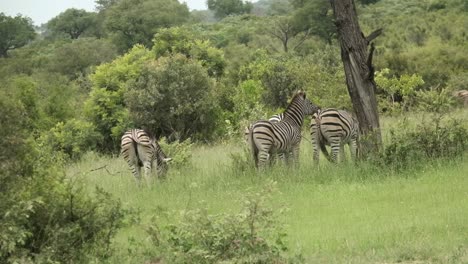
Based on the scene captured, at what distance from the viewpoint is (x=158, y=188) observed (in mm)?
14695

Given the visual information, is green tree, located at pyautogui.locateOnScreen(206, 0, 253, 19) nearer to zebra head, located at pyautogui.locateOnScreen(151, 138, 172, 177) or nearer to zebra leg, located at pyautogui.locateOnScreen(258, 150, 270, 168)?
zebra head, located at pyautogui.locateOnScreen(151, 138, 172, 177)

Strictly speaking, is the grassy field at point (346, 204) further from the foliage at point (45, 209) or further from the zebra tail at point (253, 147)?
the foliage at point (45, 209)

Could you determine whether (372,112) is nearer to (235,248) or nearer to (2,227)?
(235,248)

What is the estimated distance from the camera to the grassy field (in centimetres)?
808

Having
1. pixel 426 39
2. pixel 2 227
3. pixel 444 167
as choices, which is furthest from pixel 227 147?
pixel 426 39

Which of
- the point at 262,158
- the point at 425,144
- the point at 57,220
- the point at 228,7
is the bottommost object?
the point at 262,158

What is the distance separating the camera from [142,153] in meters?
16.0

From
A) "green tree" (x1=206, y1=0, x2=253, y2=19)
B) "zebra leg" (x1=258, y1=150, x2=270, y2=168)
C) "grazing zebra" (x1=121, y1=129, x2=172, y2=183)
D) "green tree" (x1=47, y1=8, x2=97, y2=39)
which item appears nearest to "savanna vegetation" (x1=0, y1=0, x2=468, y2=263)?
"zebra leg" (x1=258, y1=150, x2=270, y2=168)

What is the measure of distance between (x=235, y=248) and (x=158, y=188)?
758 cm

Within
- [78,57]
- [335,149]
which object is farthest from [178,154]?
[78,57]

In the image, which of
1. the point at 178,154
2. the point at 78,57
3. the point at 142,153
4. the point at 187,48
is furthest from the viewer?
the point at 78,57

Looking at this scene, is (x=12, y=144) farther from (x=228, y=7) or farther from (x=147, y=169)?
(x=228, y=7)

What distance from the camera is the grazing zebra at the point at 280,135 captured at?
1459cm

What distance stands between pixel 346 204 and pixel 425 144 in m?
3.30
